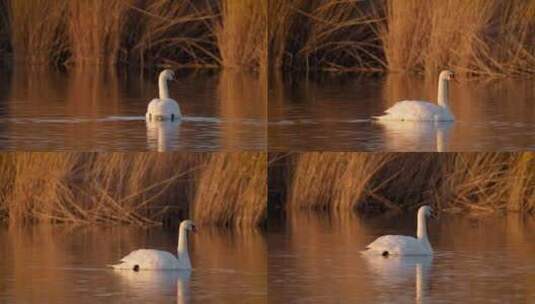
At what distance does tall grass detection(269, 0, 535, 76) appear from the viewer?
23156mm

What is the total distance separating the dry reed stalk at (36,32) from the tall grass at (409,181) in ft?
11.2

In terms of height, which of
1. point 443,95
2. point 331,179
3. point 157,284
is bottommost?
point 157,284

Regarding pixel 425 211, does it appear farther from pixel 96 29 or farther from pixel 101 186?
pixel 96 29

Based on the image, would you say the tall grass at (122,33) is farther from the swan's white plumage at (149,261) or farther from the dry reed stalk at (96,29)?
the swan's white plumage at (149,261)

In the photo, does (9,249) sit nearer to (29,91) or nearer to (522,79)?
(29,91)

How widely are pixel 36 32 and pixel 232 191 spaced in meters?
4.68

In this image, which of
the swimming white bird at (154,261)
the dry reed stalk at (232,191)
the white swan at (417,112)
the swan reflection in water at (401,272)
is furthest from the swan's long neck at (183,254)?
the dry reed stalk at (232,191)

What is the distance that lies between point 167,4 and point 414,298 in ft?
33.0

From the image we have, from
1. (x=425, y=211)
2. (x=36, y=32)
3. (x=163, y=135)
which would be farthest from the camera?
(x=36, y=32)

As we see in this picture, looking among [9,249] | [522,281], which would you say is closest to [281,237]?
[9,249]

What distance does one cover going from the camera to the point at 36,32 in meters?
24.5

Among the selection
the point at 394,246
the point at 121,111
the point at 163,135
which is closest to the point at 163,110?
the point at 163,135

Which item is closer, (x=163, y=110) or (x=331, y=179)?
(x=163, y=110)

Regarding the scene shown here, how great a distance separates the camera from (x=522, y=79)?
886 inches
